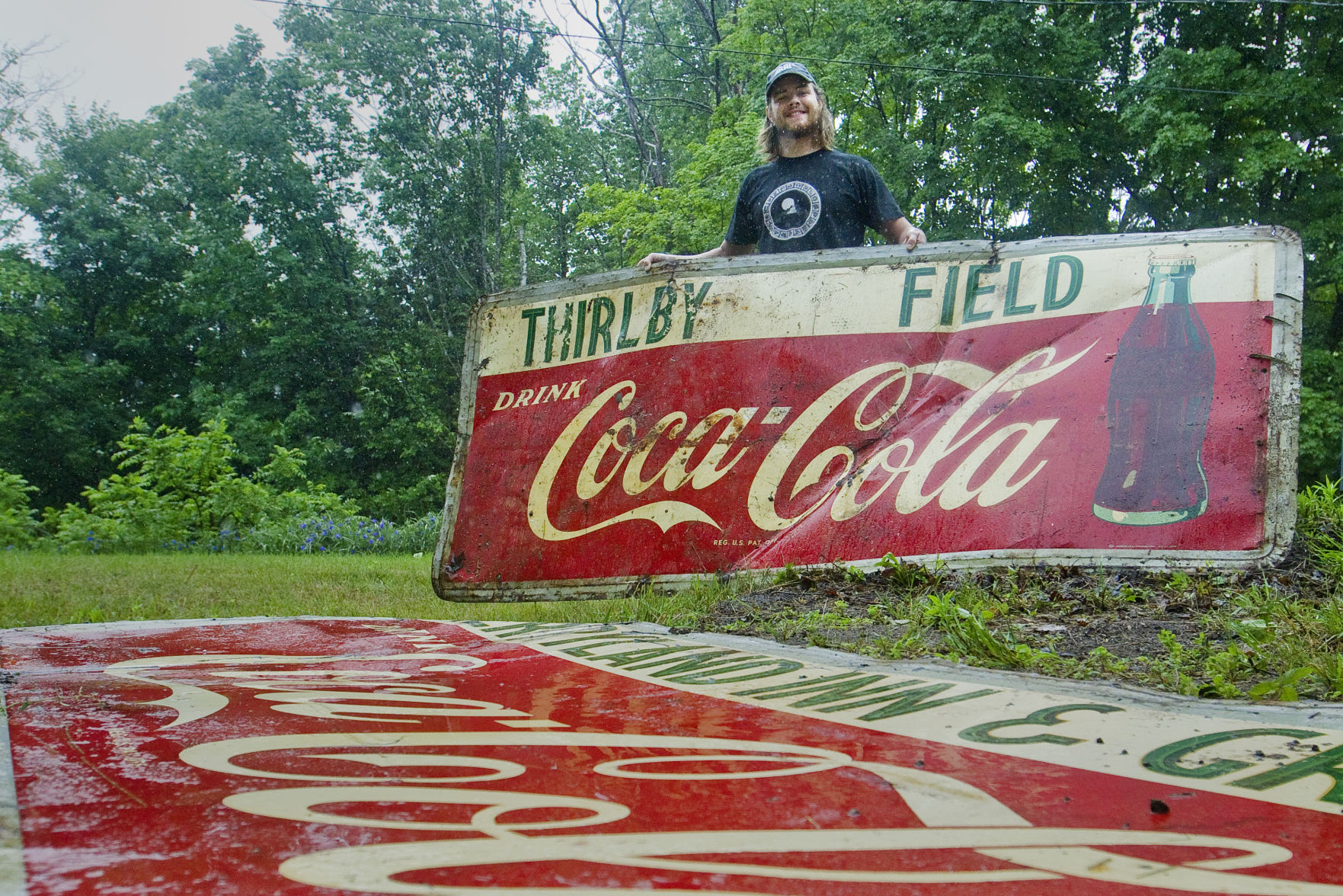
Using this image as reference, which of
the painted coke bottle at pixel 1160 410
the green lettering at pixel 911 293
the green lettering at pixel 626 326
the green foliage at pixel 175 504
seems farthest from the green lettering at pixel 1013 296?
the green foliage at pixel 175 504

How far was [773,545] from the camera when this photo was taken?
4.12 m

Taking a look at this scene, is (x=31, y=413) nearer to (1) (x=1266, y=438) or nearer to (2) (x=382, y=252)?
(2) (x=382, y=252)

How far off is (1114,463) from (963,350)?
0.77m

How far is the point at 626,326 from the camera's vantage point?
15.2ft

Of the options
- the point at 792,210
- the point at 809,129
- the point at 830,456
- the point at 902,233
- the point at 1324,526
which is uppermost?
the point at 809,129

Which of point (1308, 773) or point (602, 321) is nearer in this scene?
point (1308, 773)

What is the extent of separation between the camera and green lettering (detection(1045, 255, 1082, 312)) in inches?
159

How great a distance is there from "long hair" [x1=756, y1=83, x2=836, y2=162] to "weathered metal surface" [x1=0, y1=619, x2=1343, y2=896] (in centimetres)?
278

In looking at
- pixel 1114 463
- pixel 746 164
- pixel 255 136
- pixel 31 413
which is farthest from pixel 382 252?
pixel 1114 463

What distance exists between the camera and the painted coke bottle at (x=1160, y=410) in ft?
11.9

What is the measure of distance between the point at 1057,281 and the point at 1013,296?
0.18 m

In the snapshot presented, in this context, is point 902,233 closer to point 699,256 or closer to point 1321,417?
point 699,256

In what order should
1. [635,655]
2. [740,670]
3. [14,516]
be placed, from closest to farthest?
[740,670]
[635,655]
[14,516]

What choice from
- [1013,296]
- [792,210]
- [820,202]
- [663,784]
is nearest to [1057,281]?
[1013,296]
